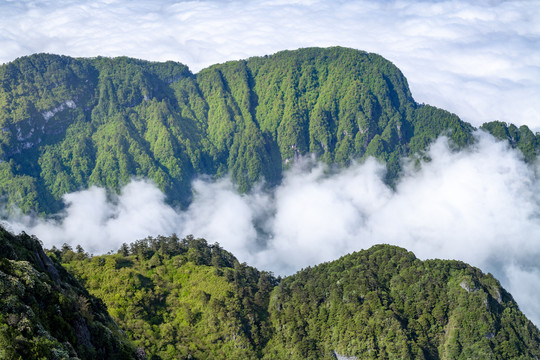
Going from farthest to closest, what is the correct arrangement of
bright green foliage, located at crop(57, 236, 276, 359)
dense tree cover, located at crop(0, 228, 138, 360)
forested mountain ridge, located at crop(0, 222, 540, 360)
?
forested mountain ridge, located at crop(0, 222, 540, 360) < bright green foliage, located at crop(57, 236, 276, 359) < dense tree cover, located at crop(0, 228, 138, 360)

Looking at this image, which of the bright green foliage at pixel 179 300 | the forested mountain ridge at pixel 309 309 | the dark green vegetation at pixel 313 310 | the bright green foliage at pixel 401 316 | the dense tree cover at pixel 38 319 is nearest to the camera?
the dense tree cover at pixel 38 319

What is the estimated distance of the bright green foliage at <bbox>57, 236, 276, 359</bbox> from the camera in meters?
111

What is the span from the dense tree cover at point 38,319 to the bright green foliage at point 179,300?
175 feet

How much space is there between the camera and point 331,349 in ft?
393

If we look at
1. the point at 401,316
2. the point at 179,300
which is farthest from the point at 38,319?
the point at 401,316

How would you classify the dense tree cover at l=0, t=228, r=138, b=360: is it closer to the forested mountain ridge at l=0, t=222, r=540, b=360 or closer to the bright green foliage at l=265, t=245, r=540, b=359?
the forested mountain ridge at l=0, t=222, r=540, b=360

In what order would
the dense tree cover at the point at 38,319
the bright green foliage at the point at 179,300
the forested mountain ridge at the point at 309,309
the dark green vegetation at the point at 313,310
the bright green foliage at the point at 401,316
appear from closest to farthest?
the dense tree cover at the point at 38,319 → the bright green foliage at the point at 179,300 → the forested mountain ridge at the point at 309,309 → the dark green vegetation at the point at 313,310 → the bright green foliage at the point at 401,316

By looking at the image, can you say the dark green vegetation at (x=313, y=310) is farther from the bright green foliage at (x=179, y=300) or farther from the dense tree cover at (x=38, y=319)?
the dense tree cover at (x=38, y=319)

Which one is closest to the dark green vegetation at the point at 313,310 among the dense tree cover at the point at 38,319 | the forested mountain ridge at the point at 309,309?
the forested mountain ridge at the point at 309,309

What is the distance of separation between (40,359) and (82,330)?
11.3 m

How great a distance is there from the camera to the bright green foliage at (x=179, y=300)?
366 ft

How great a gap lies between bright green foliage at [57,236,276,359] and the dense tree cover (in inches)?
2100

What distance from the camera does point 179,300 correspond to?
407 ft

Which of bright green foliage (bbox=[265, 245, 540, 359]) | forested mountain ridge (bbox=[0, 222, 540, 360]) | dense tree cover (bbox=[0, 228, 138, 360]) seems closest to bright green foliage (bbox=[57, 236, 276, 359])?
forested mountain ridge (bbox=[0, 222, 540, 360])
